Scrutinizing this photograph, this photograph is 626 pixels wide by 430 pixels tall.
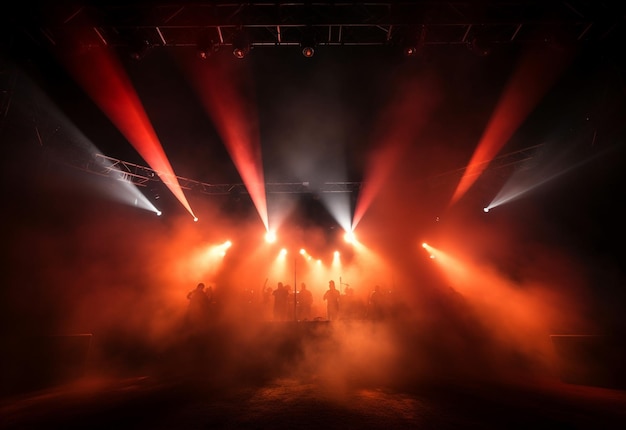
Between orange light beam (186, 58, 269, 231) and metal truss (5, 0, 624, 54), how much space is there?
1.46 metres

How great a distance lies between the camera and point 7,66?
19.0ft

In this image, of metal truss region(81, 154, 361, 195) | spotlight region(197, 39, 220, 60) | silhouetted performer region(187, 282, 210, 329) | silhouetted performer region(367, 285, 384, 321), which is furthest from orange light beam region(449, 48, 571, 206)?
silhouetted performer region(187, 282, 210, 329)

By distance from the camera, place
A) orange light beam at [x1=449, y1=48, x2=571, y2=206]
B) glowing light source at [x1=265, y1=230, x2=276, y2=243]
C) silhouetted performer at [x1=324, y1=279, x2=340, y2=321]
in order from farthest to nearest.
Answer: glowing light source at [x1=265, y1=230, x2=276, y2=243], silhouetted performer at [x1=324, y1=279, x2=340, y2=321], orange light beam at [x1=449, y1=48, x2=571, y2=206]

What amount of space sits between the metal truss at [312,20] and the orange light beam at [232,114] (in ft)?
4.80

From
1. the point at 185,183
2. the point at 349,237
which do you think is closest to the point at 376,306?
the point at 349,237

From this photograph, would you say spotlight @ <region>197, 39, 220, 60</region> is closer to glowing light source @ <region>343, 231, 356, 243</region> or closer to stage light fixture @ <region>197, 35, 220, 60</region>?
stage light fixture @ <region>197, 35, 220, 60</region>

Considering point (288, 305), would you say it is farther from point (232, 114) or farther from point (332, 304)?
point (232, 114)

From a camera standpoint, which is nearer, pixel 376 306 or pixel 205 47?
pixel 205 47

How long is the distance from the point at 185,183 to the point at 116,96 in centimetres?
Result: 506

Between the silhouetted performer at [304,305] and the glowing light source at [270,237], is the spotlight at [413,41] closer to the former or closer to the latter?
the silhouetted performer at [304,305]

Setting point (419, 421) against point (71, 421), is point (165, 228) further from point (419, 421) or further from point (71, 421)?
point (419, 421)

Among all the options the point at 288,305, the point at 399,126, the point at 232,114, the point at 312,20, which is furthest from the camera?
the point at 288,305

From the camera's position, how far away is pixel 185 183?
474 inches

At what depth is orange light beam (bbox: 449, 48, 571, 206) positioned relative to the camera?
6387mm
